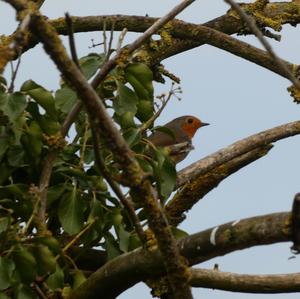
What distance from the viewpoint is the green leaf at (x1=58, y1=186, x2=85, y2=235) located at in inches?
198

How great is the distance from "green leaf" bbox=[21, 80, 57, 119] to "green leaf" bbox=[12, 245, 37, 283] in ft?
2.74

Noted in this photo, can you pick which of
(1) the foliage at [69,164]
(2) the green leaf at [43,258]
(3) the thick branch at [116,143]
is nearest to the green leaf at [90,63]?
(1) the foliage at [69,164]

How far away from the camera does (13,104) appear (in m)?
4.72

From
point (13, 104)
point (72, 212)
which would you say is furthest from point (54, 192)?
point (13, 104)

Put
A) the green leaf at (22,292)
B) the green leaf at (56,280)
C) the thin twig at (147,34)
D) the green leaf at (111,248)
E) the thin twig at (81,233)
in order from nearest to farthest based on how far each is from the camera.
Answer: the thin twig at (147,34), the green leaf at (22,292), the green leaf at (56,280), the thin twig at (81,233), the green leaf at (111,248)

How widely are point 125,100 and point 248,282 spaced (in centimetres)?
121

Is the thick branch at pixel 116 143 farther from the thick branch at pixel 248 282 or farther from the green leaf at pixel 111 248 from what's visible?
the green leaf at pixel 111 248

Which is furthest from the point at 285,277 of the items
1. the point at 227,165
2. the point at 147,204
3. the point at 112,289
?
the point at 227,165

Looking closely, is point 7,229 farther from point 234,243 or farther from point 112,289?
point 234,243

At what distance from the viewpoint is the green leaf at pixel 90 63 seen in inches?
197

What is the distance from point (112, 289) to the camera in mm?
4316

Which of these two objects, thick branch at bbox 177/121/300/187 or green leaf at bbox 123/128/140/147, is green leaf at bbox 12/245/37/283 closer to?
green leaf at bbox 123/128/140/147

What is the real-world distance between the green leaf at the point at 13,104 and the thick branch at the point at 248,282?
100 centimetres

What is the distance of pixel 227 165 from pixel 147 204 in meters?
2.77
